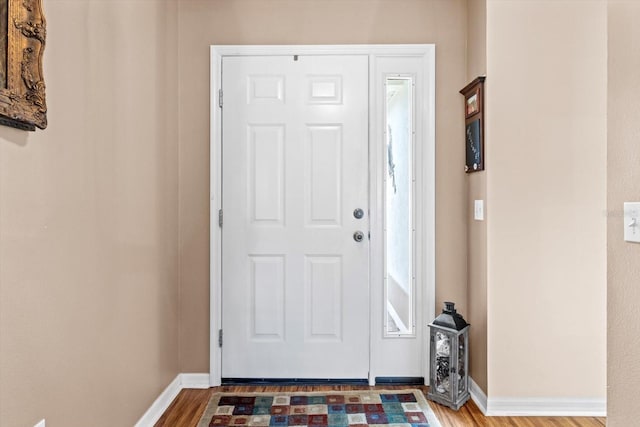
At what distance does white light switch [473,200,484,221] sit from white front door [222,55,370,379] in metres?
0.65

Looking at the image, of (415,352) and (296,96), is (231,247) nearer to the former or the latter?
(296,96)

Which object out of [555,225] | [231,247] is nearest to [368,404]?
[231,247]

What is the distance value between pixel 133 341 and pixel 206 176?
3.58 ft

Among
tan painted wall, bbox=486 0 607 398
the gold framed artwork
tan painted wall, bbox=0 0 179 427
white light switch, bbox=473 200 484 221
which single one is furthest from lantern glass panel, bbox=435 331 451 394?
the gold framed artwork

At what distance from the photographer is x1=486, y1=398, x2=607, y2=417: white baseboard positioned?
2.23 metres

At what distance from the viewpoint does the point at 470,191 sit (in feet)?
8.27

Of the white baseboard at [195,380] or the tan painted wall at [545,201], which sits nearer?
the tan painted wall at [545,201]

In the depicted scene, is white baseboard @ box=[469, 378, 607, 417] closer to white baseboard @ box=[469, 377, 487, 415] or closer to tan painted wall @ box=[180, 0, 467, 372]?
white baseboard @ box=[469, 377, 487, 415]

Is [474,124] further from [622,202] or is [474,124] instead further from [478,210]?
[622,202]

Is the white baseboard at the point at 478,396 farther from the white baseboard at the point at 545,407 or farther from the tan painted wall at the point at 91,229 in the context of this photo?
the tan painted wall at the point at 91,229

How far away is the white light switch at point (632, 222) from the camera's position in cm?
115

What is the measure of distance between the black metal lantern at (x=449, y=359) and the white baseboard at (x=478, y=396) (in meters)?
0.05

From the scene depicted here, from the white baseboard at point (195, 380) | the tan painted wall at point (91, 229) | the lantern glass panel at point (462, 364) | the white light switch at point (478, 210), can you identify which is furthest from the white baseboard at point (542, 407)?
the tan painted wall at point (91, 229)

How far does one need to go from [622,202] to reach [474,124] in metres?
1.26
